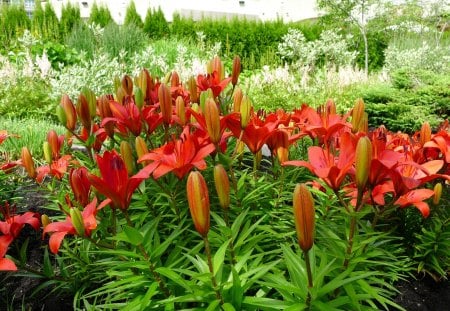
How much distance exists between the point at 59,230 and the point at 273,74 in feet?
21.9

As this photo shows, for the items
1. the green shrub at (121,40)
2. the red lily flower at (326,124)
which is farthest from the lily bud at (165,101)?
the green shrub at (121,40)

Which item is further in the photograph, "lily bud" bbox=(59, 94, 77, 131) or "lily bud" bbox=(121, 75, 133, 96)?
"lily bud" bbox=(121, 75, 133, 96)

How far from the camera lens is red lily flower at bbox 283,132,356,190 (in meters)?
1.02

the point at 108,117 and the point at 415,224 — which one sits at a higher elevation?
the point at 108,117

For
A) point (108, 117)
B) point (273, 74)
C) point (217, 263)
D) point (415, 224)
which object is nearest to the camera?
point (217, 263)

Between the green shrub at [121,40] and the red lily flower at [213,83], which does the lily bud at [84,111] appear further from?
the green shrub at [121,40]

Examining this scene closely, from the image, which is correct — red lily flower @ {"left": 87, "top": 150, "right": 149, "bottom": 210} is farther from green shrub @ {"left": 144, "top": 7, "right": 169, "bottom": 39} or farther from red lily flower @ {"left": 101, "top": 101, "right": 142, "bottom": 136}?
green shrub @ {"left": 144, "top": 7, "right": 169, "bottom": 39}

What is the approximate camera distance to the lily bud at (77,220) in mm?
1079

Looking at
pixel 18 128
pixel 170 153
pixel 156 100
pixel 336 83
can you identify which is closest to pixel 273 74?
pixel 336 83

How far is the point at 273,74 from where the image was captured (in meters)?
7.53

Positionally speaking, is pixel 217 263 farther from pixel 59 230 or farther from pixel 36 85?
pixel 36 85

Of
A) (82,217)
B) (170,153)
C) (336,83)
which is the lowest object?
(336,83)

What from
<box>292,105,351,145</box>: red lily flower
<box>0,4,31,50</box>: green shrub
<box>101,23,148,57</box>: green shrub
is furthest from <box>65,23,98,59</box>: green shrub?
<box>292,105,351,145</box>: red lily flower

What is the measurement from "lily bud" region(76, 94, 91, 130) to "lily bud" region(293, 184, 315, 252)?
85 cm
